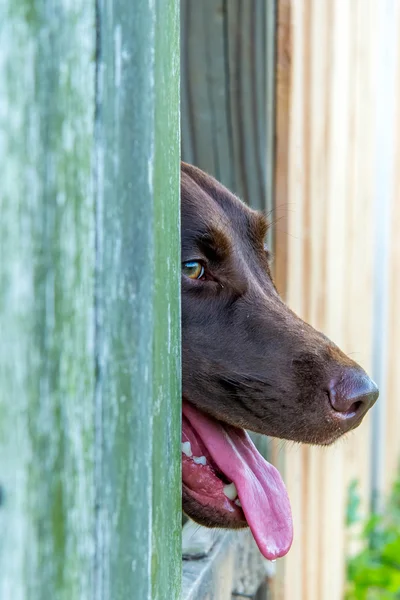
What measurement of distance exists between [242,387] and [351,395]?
309 millimetres

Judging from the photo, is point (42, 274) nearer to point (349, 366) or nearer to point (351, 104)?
point (349, 366)

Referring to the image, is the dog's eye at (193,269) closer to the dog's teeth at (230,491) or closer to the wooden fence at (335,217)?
the dog's teeth at (230,491)

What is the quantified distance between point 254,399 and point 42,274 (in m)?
1.42

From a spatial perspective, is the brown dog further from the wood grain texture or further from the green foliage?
the green foliage

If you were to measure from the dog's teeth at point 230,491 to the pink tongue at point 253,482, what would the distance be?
1 centimetres

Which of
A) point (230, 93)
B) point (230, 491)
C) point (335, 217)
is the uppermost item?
point (230, 93)

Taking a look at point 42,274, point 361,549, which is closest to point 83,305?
point 42,274

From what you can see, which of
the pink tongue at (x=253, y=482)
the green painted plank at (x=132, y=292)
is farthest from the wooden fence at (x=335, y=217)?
the green painted plank at (x=132, y=292)

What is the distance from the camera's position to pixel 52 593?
121 centimetres

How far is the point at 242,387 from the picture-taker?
2514 millimetres

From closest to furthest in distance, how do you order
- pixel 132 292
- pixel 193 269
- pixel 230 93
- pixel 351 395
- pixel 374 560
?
1. pixel 132 292
2. pixel 351 395
3. pixel 193 269
4. pixel 230 93
5. pixel 374 560

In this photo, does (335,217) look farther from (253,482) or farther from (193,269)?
(253,482)

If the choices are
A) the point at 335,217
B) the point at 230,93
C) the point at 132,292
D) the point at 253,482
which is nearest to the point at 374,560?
the point at 335,217

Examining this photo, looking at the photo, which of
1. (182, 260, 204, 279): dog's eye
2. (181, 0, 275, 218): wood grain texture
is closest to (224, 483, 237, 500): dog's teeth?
(182, 260, 204, 279): dog's eye
